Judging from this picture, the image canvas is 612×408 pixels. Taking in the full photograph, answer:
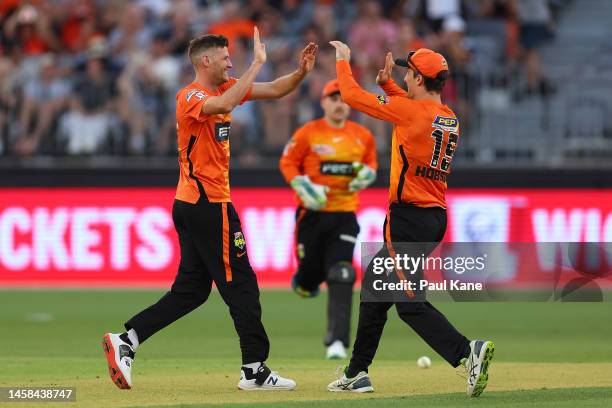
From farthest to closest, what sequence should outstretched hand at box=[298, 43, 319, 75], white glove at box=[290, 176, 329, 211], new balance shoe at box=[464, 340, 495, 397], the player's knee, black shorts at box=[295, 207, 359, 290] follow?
1. black shorts at box=[295, 207, 359, 290]
2. white glove at box=[290, 176, 329, 211]
3. the player's knee
4. outstretched hand at box=[298, 43, 319, 75]
5. new balance shoe at box=[464, 340, 495, 397]

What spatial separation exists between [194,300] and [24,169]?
420 inches

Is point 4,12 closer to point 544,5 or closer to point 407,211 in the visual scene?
point 544,5

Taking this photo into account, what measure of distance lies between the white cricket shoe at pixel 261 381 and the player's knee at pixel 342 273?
3157mm

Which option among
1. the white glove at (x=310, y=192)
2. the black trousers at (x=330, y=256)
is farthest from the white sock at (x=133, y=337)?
the white glove at (x=310, y=192)

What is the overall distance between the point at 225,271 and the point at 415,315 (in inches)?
57.1

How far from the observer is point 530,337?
589 inches

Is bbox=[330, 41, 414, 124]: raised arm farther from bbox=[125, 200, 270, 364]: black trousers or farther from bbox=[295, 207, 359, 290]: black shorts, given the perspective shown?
bbox=[295, 207, 359, 290]: black shorts

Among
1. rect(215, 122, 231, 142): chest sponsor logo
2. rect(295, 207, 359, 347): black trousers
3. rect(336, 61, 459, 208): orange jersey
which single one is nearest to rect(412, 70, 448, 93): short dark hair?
rect(336, 61, 459, 208): orange jersey

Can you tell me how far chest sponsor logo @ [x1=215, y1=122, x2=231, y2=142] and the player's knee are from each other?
3363 millimetres

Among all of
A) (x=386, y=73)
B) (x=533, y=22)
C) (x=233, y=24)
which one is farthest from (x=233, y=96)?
(x=533, y=22)

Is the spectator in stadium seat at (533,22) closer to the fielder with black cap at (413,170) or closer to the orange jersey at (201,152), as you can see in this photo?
the fielder with black cap at (413,170)

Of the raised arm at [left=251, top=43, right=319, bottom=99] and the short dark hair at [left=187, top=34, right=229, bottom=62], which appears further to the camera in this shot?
the raised arm at [left=251, top=43, right=319, bottom=99]

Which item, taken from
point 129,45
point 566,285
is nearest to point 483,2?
point 129,45

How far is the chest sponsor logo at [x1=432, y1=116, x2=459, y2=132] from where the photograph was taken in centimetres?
965
